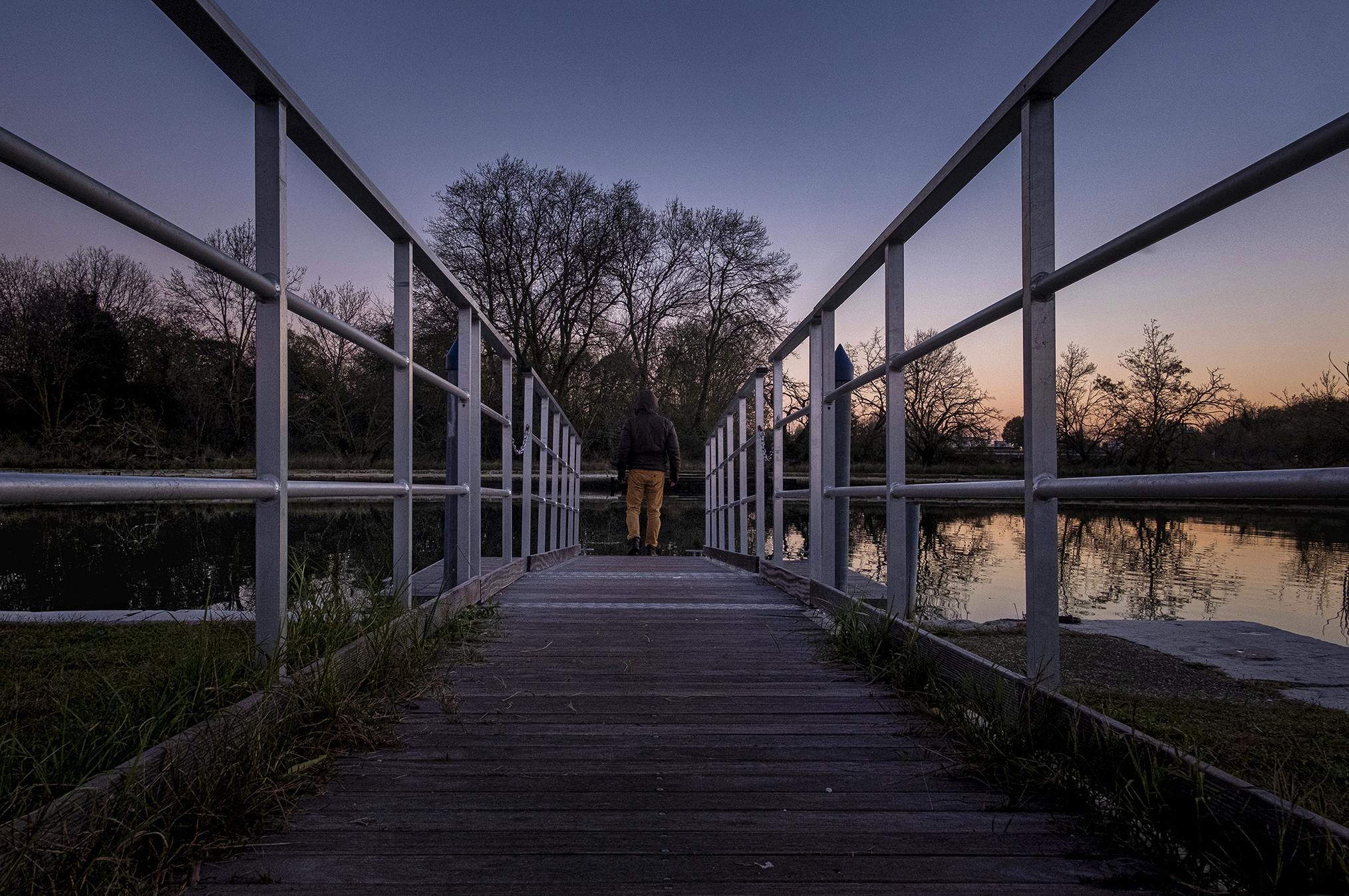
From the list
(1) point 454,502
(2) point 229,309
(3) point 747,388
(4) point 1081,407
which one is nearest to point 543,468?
(3) point 747,388

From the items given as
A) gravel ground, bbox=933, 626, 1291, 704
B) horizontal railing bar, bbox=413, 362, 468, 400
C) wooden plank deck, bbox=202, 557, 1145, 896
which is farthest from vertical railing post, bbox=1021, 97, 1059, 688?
horizontal railing bar, bbox=413, 362, 468, 400

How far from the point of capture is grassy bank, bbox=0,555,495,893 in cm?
83

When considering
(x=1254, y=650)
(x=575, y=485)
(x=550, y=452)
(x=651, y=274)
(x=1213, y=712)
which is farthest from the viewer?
(x=651, y=274)

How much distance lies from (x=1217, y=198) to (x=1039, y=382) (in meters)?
0.43

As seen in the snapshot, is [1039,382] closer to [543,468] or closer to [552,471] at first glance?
[543,468]

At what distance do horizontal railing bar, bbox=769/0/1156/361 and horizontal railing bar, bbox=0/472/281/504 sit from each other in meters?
1.58

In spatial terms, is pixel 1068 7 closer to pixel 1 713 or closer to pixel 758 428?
pixel 1 713

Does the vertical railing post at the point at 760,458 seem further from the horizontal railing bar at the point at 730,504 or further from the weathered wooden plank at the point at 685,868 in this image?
the weathered wooden plank at the point at 685,868

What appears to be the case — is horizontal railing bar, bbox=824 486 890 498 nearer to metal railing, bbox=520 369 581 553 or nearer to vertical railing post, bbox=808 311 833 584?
vertical railing post, bbox=808 311 833 584

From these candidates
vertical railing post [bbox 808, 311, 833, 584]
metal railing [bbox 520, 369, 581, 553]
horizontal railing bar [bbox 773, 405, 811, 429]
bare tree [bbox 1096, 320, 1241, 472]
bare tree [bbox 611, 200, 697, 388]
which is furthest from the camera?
bare tree [bbox 611, 200, 697, 388]

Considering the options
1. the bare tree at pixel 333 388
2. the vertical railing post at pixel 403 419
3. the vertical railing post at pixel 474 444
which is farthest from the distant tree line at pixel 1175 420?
the bare tree at pixel 333 388

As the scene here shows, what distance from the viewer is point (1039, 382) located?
139 cm

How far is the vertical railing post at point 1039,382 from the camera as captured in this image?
1.36m

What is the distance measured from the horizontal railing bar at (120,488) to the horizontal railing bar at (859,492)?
1579 mm
